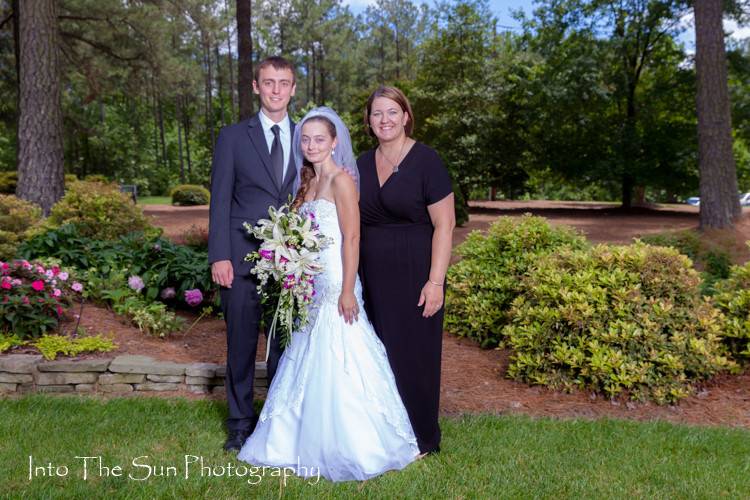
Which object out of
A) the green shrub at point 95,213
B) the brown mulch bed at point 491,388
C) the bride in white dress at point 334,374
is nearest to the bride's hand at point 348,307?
the bride in white dress at point 334,374

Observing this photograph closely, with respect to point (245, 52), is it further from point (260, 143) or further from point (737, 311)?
point (737, 311)

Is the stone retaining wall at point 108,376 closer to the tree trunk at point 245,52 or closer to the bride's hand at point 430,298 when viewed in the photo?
the bride's hand at point 430,298

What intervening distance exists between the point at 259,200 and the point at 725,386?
4087 millimetres

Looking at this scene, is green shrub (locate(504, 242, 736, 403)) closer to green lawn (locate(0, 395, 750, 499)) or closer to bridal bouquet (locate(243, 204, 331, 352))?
green lawn (locate(0, 395, 750, 499))

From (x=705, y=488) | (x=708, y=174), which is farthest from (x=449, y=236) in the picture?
(x=708, y=174)

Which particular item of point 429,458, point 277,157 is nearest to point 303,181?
point 277,157

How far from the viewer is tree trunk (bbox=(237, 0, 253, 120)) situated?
14094 mm

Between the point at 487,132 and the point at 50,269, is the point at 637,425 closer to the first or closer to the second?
the point at 50,269

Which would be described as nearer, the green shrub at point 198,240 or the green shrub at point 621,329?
the green shrub at point 621,329

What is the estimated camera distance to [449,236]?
11.7 ft

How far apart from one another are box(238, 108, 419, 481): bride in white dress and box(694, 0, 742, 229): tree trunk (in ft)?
34.0

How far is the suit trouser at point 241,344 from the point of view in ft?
12.3

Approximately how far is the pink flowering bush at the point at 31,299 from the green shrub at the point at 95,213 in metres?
2.40

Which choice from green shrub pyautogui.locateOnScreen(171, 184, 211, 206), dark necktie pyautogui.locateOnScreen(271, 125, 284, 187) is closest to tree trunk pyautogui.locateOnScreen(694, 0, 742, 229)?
dark necktie pyautogui.locateOnScreen(271, 125, 284, 187)
